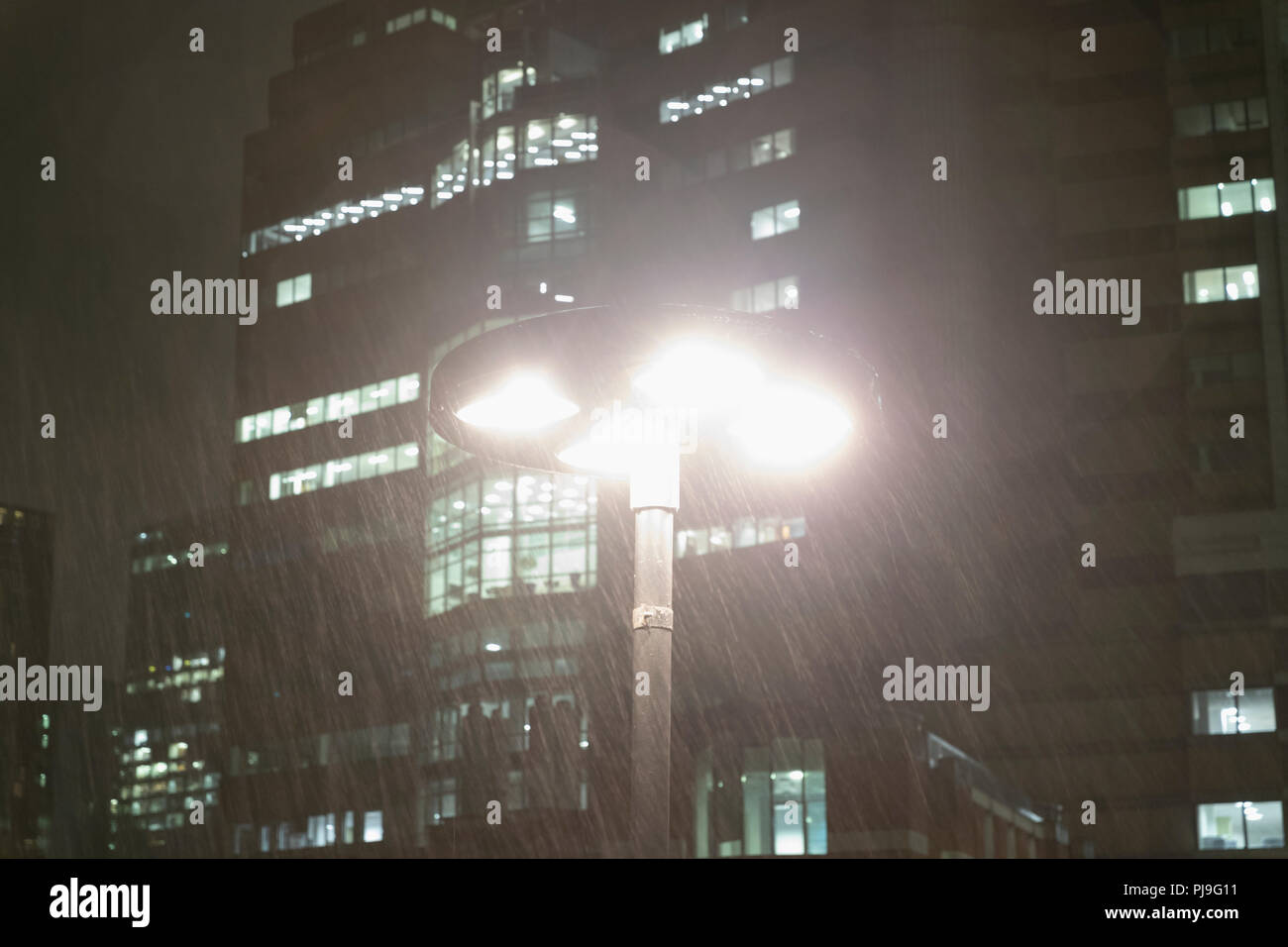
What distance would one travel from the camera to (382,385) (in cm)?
7231

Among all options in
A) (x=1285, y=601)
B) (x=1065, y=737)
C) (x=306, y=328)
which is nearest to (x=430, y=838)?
(x=1065, y=737)

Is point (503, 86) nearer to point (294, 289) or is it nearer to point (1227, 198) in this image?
point (294, 289)

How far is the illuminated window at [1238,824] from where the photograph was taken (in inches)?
2061

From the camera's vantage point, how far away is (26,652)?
471 feet

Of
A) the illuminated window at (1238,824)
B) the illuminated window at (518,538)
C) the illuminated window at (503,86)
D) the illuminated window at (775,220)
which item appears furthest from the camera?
the illuminated window at (503,86)

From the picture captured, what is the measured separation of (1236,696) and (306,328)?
180 ft

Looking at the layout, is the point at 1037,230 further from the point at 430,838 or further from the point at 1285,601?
the point at 430,838

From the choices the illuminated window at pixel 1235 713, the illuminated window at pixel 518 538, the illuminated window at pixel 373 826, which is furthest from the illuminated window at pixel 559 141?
the illuminated window at pixel 1235 713

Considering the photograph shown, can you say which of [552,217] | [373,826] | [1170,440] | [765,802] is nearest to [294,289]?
[552,217]

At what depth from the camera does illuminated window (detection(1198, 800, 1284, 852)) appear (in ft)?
172

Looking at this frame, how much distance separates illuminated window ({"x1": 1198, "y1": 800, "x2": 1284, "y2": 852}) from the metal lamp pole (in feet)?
176

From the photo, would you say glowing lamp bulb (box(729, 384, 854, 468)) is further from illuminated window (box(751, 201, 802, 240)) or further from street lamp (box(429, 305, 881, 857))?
illuminated window (box(751, 201, 802, 240))

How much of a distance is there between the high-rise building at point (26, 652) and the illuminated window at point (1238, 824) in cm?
10463

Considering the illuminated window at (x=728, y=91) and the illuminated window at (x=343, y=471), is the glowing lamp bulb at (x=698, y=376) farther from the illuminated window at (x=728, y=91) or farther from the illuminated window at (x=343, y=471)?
the illuminated window at (x=343, y=471)
